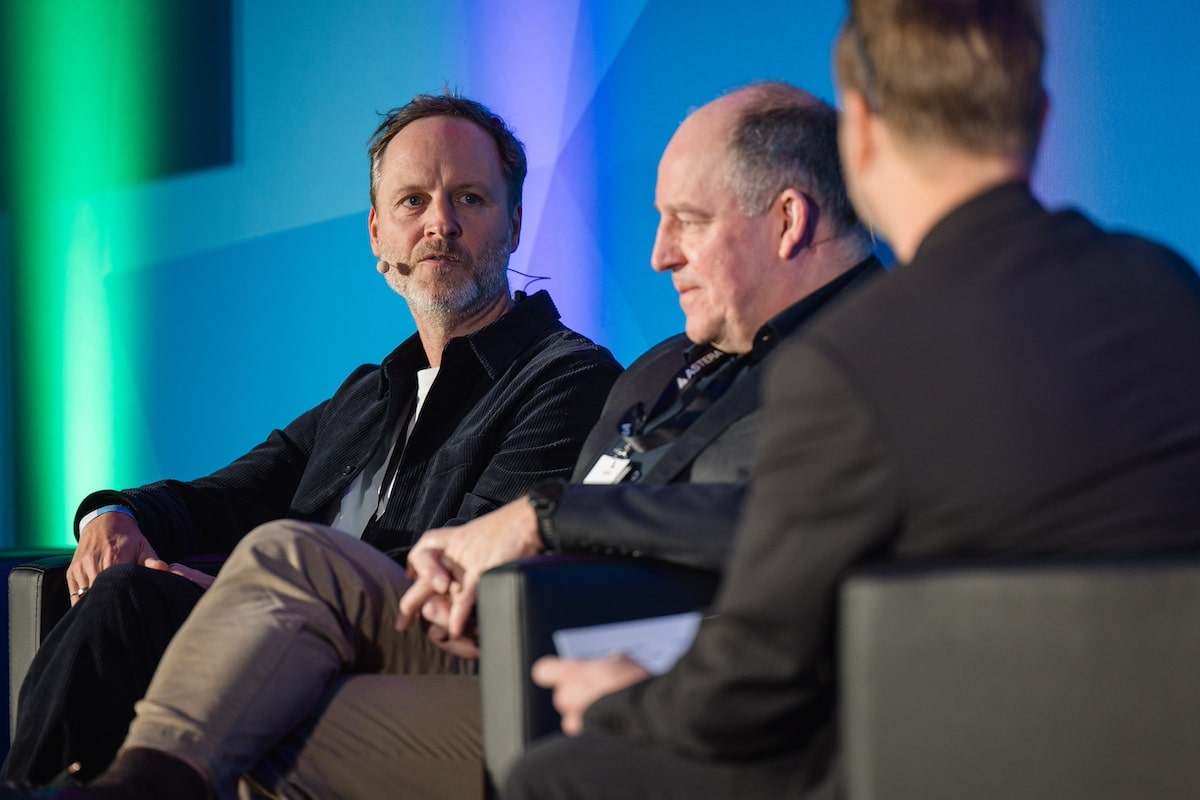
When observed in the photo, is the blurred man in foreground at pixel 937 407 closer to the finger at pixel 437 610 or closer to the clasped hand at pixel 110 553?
the finger at pixel 437 610

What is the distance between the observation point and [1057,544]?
3.59 feet

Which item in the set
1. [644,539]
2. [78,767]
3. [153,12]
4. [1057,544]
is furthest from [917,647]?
[153,12]

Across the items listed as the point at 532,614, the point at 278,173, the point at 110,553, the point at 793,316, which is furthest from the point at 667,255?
the point at 278,173

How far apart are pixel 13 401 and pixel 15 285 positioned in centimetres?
35

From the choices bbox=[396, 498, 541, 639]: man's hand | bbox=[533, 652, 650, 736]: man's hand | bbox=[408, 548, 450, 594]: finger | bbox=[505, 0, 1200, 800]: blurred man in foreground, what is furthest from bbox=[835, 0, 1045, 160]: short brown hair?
bbox=[408, 548, 450, 594]: finger

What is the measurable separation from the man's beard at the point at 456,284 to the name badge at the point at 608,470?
0.82 m

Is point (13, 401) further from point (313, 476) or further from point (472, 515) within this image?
point (472, 515)

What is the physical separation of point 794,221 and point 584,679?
3.48 feet

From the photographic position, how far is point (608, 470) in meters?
2.24

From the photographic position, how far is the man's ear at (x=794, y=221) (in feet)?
7.23

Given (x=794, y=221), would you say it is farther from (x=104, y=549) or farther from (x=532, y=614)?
(x=104, y=549)

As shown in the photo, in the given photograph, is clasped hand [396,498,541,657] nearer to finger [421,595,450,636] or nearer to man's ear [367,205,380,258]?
finger [421,595,450,636]

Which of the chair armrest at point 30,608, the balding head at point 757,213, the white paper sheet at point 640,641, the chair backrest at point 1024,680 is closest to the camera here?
the chair backrest at point 1024,680

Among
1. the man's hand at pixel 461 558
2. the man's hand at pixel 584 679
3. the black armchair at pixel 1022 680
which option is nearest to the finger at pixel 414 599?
the man's hand at pixel 461 558
